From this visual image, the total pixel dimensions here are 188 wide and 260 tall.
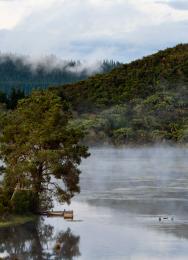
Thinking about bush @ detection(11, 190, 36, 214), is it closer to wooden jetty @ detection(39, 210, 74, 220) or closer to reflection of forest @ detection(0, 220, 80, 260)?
wooden jetty @ detection(39, 210, 74, 220)

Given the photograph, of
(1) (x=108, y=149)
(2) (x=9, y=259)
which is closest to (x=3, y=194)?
(2) (x=9, y=259)

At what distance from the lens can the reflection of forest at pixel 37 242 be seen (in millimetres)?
53906

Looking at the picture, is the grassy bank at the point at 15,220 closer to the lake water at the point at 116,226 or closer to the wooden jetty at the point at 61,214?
the lake water at the point at 116,226

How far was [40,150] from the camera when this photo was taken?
69.4 meters

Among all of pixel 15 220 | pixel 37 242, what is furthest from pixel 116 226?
pixel 37 242

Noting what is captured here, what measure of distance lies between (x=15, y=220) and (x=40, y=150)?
6.34 metres

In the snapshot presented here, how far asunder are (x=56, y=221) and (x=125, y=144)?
125890mm

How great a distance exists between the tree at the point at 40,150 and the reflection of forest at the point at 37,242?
455 cm

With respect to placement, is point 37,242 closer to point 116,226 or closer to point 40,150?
point 116,226

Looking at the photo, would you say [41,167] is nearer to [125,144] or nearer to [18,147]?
[18,147]

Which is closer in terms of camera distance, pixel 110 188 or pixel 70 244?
pixel 70 244

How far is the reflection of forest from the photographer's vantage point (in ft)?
177

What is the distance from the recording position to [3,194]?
68.0 meters

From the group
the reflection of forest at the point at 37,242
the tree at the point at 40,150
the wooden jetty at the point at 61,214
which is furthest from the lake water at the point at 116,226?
the tree at the point at 40,150
